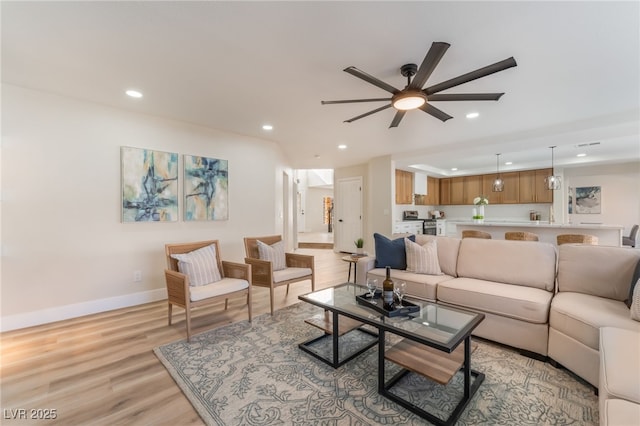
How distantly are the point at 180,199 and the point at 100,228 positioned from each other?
963 millimetres

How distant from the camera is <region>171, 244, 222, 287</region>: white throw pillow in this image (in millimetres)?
2748

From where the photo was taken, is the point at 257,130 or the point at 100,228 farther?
the point at 257,130

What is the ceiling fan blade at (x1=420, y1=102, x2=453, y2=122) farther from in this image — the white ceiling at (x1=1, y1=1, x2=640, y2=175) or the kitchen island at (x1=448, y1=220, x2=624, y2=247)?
the kitchen island at (x1=448, y1=220, x2=624, y2=247)

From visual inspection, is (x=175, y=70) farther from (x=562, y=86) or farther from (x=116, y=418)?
(x=562, y=86)

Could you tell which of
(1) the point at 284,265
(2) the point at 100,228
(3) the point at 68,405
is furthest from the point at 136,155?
(3) the point at 68,405

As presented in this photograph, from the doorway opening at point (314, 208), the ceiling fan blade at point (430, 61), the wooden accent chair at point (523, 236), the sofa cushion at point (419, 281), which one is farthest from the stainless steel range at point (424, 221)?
the ceiling fan blade at point (430, 61)

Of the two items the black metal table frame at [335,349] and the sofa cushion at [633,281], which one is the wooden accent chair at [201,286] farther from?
the sofa cushion at [633,281]

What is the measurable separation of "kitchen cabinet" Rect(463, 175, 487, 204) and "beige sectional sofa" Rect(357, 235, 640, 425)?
563 centimetres

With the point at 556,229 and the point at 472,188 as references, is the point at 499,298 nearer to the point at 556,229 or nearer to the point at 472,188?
the point at 556,229

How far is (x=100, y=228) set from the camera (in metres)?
3.22

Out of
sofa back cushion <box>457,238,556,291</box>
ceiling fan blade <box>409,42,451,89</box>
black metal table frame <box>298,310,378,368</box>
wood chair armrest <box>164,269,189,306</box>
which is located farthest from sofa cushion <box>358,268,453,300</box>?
wood chair armrest <box>164,269,189,306</box>

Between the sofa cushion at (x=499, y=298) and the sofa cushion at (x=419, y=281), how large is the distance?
0.08 meters

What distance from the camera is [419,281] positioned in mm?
2820

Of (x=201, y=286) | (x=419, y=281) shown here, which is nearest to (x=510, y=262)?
(x=419, y=281)
